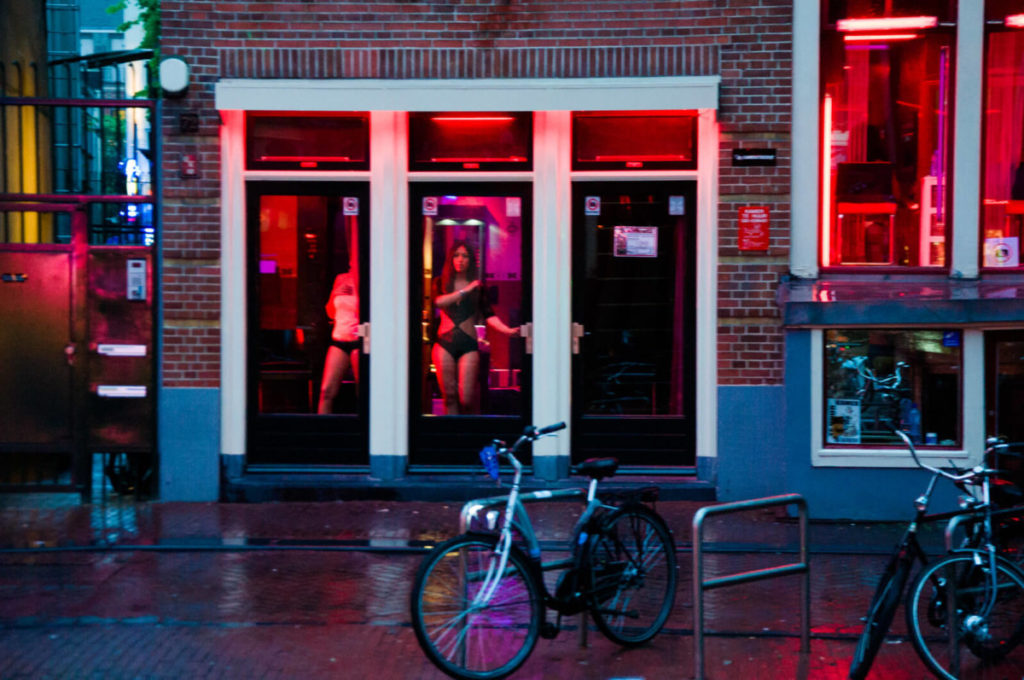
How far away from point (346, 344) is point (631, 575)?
15.0 ft

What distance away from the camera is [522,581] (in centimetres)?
533

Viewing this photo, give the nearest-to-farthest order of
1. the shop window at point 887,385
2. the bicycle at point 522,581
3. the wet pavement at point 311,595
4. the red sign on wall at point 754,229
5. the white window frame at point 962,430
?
the bicycle at point 522,581, the wet pavement at point 311,595, the white window frame at point 962,430, the shop window at point 887,385, the red sign on wall at point 754,229

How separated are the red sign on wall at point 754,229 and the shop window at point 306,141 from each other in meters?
3.31

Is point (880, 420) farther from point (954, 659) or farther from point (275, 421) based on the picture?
point (275, 421)

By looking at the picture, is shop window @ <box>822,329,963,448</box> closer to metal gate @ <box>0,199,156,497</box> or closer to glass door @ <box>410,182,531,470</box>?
glass door @ <box>410,182,531,470</box>

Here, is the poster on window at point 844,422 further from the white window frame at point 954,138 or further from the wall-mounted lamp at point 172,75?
the wall-mounted lamp at point 172,75

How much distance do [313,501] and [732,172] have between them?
179 inches

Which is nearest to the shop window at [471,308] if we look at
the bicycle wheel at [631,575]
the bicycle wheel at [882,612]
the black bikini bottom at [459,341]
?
the black bikini bottom at [459,341]

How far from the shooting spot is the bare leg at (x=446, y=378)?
9.70 m

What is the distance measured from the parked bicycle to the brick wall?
3.98 m

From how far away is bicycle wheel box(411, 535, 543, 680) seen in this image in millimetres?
5125

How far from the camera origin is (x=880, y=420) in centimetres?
892

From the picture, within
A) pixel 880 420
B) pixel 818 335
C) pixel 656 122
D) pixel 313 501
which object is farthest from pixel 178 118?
pixel 880 420

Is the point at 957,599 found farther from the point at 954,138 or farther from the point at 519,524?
the point at 954,138
